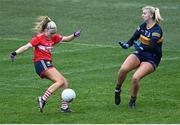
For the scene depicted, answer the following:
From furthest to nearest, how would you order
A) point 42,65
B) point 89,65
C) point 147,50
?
point 89,65 → point 147,50 → point 42,65

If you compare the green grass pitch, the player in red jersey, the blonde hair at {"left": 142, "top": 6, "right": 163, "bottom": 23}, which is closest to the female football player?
the blonde hair at {"left": 142, "top": 6, "right": 163, "bottom": 23}

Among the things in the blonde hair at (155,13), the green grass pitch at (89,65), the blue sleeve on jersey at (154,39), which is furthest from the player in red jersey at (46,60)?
the blonde hair at (155,13)

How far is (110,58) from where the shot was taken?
19.2m

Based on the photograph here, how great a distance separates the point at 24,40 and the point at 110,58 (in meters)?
4.39

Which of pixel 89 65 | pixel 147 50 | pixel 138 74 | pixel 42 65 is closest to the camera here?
pixel 42 65

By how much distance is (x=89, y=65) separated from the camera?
18047 millimetres

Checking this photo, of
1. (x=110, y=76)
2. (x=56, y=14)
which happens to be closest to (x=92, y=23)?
(x=56, y=14)

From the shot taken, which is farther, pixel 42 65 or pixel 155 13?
pixel 155 13

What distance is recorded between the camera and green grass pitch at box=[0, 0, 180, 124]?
40.5 ft

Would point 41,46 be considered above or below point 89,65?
above

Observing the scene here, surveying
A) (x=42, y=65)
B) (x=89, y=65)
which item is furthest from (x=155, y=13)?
(x=89, y=65)

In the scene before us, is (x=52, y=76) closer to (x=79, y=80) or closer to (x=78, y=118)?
(x=78, y=118)

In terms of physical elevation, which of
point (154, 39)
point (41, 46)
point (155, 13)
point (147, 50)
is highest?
point (155, 13)

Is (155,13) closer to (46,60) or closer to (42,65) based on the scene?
(46,60)
